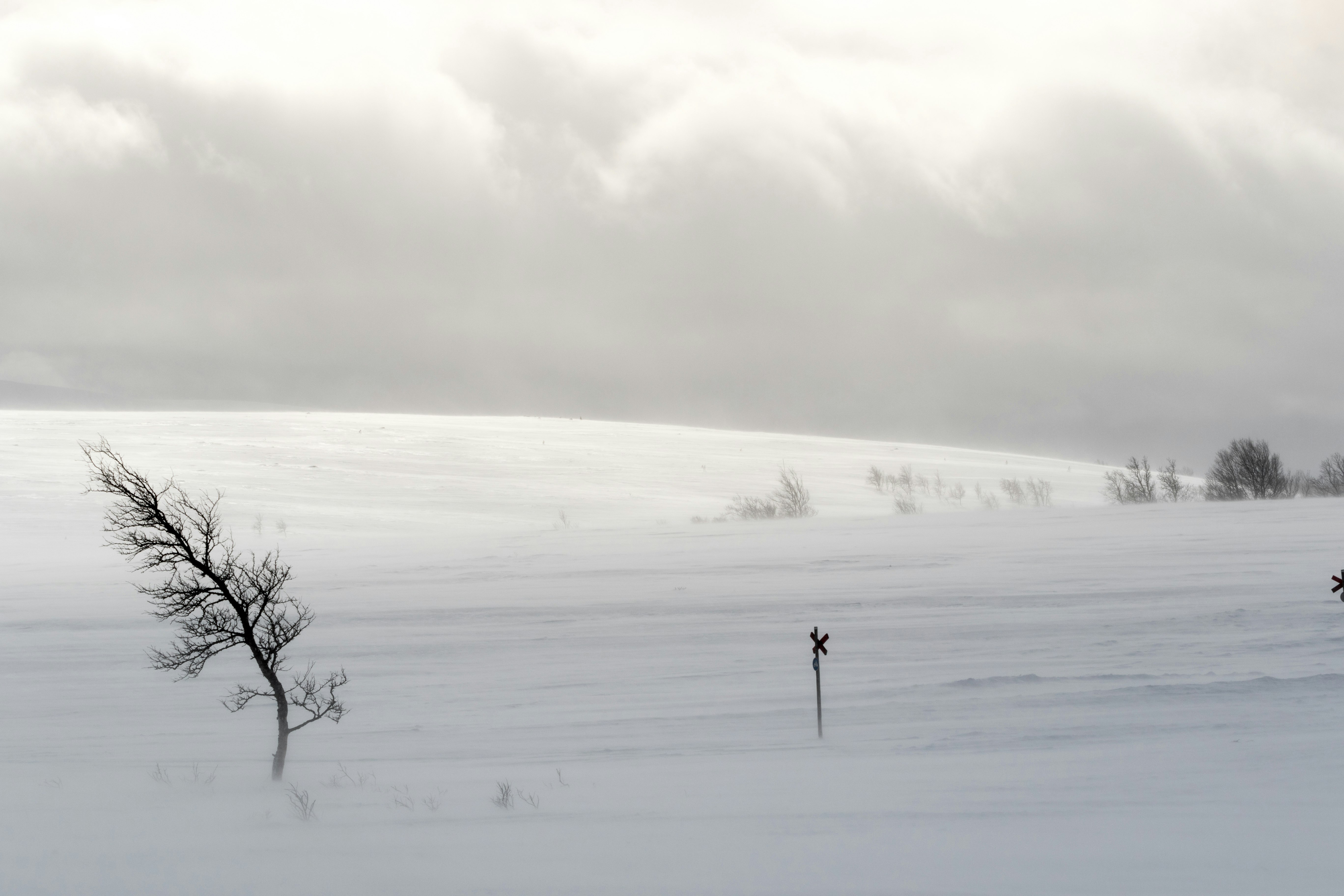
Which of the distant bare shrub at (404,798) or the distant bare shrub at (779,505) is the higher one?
the distant bare shrub at (779,505)

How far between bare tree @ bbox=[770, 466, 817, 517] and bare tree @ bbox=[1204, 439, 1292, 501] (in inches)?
695

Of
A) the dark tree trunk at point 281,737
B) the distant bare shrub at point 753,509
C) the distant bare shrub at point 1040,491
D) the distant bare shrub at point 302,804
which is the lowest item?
the distant bare shrub at point 302,804

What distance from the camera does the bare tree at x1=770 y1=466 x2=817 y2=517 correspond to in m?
39.8

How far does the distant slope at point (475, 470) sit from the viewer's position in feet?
126

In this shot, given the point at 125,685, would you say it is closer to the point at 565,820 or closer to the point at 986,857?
the point at 565,820

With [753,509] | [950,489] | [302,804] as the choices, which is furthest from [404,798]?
[950,489]

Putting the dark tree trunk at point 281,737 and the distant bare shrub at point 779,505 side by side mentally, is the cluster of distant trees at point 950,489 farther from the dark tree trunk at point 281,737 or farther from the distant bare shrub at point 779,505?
the dark tree trunk at point 281,737

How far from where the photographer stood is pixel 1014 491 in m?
48.4

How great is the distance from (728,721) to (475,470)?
38.3 m

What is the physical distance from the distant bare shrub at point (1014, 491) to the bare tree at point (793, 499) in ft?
33.6

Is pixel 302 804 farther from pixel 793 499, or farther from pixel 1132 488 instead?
pixel 1132 488

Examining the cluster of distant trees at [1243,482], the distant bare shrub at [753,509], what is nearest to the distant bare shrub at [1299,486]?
the cluster of distant trees at [1243,482]

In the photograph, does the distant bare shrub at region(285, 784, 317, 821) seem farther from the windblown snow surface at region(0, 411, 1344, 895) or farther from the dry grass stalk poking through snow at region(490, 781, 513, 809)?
the dry grass stalk poking through snow at region(490, 781, 513, 809)

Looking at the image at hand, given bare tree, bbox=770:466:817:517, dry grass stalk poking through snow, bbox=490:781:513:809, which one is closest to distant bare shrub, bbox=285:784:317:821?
dry grass stalk poking through snow, bbox=490:781:513:809
